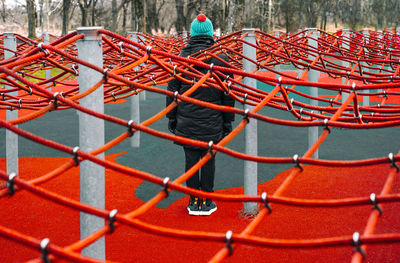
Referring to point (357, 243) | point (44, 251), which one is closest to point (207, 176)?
point (357, 243)

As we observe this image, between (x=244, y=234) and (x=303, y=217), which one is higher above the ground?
(x=244, y=234)

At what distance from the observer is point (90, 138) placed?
8.30 ft

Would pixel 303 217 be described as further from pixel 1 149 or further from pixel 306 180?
pixel 1 149

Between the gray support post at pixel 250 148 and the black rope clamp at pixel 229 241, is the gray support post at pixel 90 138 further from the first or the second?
the gray support post at pixel 250 148

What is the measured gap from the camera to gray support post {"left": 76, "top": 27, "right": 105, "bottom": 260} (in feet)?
8.30

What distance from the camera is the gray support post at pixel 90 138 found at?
253 cm

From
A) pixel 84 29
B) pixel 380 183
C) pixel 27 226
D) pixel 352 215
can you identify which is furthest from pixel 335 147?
pixel 84 29

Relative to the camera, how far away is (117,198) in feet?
17.2

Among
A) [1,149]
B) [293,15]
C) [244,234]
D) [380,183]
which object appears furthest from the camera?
[293,15]

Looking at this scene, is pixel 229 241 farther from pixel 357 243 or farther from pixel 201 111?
pixel 201 111

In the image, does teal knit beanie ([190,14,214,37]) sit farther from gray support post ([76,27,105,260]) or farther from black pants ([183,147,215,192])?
gray support post ([76,27,105,260])

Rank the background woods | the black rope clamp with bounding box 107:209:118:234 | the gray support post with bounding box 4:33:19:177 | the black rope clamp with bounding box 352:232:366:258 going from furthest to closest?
the background woods → the gray support post with bounding box 4:33:19:177 → the black rope clamp with bounding box 107:209:118:234 → the black rope clamp with bounding box 352:232:366:258

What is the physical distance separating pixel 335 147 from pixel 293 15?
28348mm

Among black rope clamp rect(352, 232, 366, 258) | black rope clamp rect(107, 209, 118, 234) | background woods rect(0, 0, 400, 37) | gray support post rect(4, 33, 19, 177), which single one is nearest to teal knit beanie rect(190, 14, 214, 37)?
gray support post rect(4, 33, 19, 177)
